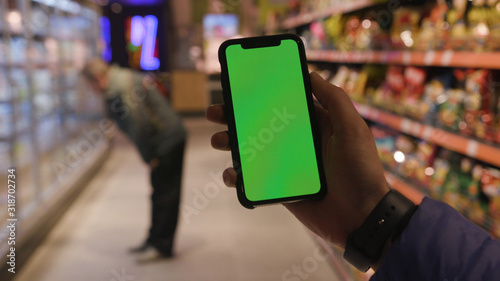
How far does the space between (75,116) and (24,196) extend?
1948mm

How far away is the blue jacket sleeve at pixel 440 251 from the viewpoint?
680mm

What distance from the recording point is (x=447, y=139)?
189 centimetres

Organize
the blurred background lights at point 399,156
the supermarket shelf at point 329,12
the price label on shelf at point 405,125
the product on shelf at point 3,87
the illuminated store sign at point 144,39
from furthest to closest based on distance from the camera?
the illuminated store sign at point 144,39, the product on shelf at point 3,87, the supermarket shelf at point 329,12, the blurred background lights at point 399,156, the price label on shelf at point 405,125

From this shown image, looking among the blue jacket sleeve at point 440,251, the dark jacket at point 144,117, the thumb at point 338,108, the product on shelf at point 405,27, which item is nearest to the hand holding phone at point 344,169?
the thumb at point 338,108

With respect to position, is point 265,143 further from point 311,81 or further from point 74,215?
point 74,215

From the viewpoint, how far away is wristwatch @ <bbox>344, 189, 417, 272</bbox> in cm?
76

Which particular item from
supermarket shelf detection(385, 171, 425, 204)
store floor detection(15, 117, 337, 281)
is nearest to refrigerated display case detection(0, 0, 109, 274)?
store floor detection(15, 117, 337, 281)

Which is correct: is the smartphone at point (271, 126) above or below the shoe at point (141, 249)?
above

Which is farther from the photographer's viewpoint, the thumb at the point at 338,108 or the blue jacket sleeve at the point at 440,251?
the thumb at the point at 338,108

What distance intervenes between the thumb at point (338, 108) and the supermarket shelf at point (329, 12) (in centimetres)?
189

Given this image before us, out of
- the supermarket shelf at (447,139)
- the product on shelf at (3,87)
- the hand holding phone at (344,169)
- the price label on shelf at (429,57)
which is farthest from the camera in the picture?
the product on shelf at (3,87)

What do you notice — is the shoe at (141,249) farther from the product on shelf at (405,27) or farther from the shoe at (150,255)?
the product on shelf at (405,27)

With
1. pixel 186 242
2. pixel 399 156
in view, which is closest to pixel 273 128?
pixel 399 156

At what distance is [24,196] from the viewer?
3.45m
